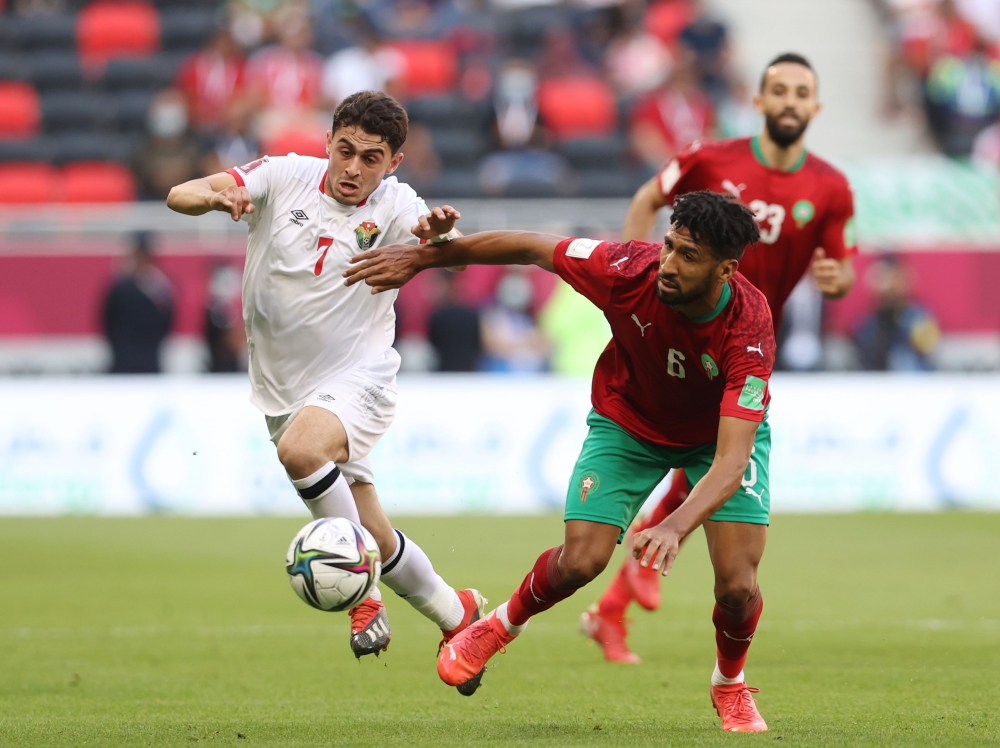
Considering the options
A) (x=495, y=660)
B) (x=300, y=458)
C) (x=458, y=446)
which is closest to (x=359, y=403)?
(x=300, y=458)

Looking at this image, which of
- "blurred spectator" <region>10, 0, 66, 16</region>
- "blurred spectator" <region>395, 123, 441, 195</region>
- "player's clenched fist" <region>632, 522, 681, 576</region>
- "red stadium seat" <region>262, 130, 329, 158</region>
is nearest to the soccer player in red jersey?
"player's clenched fist" <region>632, 522, 681, 576</region>

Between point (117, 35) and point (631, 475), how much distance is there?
16.1m

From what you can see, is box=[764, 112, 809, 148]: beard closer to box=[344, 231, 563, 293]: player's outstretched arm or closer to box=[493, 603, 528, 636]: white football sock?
box=[344, 231, 563, 293]: player's outstretched arm

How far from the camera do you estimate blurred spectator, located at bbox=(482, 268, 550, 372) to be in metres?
16.5

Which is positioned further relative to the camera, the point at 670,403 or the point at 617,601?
the point at 617,601

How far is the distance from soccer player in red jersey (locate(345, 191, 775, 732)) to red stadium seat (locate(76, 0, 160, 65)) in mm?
15096

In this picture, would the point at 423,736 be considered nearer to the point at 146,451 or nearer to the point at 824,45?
the point at 146,451

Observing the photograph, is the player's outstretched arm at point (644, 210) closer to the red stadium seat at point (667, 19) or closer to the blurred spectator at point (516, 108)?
the blurred spectator at point (516, 108)

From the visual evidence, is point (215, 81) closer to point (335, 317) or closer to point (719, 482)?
point (335, 317)

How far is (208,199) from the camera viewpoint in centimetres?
606

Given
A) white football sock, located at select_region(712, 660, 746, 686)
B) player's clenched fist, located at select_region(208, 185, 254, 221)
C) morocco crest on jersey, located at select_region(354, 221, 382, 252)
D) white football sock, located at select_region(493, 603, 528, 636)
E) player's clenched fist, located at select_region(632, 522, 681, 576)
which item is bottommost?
white football sock, located at select_region(712, 660, 746, 686)

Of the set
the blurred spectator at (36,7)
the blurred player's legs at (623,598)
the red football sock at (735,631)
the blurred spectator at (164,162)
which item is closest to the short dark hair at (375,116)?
the red football sock at (735,631)

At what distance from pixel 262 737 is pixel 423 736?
1.97ft

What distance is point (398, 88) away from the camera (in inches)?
719
